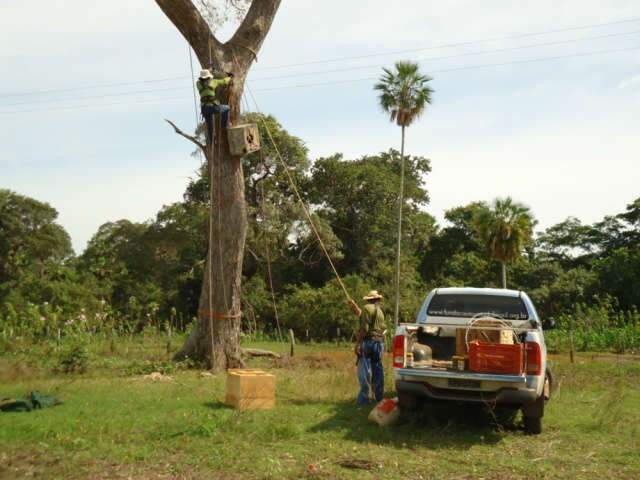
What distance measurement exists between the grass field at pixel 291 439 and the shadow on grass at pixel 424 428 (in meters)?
0.02

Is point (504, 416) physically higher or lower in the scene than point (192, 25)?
lower

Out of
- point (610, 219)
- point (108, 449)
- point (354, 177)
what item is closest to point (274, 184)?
point (354, 177)

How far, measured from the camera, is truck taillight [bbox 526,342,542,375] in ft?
27.9

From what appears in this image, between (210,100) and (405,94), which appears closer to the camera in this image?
(210,100)

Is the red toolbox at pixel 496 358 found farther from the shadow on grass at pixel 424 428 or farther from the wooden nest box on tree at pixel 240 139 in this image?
the wooden nest box on tree at pixel 240 139

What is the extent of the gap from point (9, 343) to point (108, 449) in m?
11.4

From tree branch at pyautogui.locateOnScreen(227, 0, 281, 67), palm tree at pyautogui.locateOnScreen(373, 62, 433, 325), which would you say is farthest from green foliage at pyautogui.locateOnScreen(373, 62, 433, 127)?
tree branch at pyautogui.locateOnScreen(227, 0, 281, 67)

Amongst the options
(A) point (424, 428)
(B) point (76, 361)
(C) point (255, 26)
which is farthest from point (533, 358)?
(C) point (255, 26)

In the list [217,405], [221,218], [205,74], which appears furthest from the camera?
[221,218]

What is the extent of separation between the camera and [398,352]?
9.05 meters

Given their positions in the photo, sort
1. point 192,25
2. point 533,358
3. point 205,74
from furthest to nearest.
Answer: point 192,25, point 205,74, point 533,358

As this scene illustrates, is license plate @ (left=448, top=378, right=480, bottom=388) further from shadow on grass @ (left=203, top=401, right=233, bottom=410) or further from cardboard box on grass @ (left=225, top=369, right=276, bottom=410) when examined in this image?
shadow on grass @ (left=203, top=401, right=233, bottom=410)

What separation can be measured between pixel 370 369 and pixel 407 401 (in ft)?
5.10

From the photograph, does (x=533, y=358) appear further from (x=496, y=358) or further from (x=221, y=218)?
(x=221, y=218)
